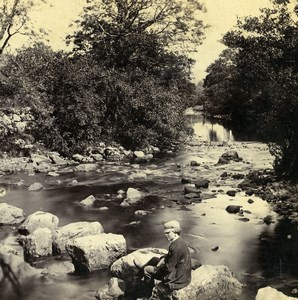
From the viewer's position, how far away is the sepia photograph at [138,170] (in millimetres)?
9352

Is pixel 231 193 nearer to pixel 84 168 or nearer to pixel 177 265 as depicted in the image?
pixel 84 168

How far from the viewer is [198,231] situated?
12.9m

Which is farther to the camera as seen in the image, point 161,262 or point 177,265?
point 161,262

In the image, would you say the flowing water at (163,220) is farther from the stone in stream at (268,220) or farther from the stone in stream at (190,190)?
the stone in stream at (190,190)

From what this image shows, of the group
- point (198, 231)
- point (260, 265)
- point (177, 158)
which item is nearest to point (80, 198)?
point (198, 231)

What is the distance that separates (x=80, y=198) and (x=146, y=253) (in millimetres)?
8239

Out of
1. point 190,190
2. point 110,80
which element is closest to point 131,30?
point 110,80

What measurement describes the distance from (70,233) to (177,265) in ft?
14.8

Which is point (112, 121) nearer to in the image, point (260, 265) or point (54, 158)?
point (54, 158)

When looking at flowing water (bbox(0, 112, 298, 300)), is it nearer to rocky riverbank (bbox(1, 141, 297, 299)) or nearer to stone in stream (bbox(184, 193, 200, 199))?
rocky riverbank (bbox(1, 141, 297, 299))

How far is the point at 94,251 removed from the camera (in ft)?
33.2

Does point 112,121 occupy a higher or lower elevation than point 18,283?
higher

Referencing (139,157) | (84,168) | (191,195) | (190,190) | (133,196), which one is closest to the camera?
(191,195)

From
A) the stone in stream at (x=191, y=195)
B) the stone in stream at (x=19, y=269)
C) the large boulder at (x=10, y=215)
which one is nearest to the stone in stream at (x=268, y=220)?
the stone in stream at (x=191, y=195)
